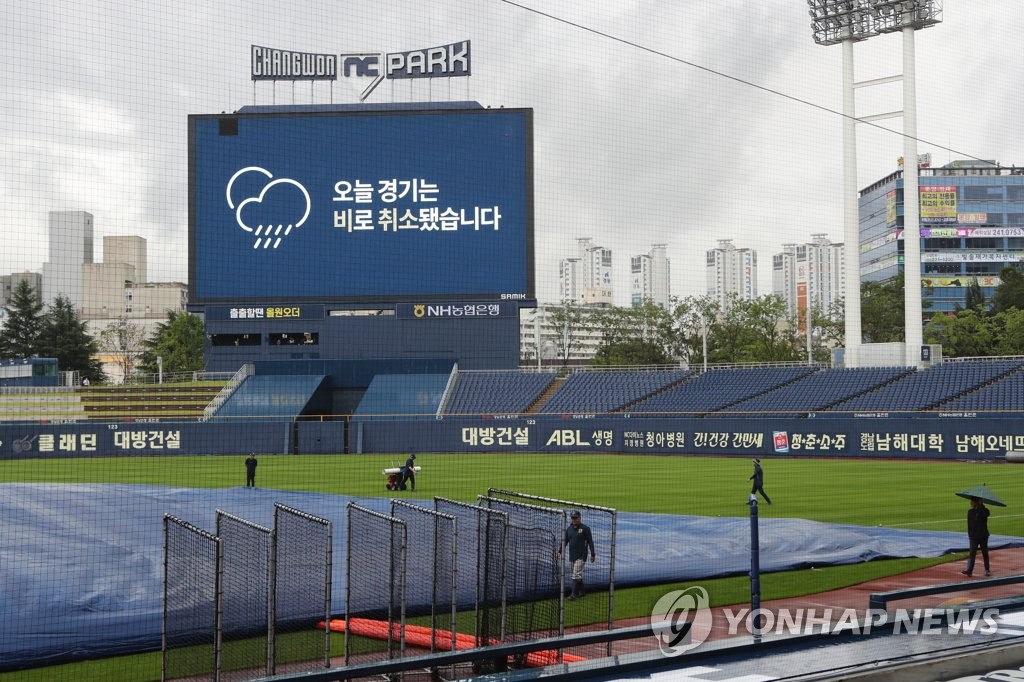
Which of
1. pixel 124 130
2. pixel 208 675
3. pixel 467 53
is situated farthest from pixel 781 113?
pixel 467 53

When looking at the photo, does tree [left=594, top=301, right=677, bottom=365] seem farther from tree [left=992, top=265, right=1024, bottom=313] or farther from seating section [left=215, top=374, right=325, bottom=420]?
tree [left=992, top=265, right=1024, bottom=313]

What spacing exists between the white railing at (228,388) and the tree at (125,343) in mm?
5262

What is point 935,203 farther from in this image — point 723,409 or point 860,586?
point 860,586

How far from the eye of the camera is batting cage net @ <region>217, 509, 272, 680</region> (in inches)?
344

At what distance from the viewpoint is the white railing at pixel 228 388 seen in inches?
1688

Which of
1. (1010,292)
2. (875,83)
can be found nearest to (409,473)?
(875,83)

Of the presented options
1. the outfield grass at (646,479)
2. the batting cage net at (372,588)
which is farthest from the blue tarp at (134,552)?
the outfield grass at (646,479)

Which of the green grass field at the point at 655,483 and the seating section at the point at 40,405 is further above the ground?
the seating section at the point at 40,405

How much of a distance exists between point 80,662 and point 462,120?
117 feet

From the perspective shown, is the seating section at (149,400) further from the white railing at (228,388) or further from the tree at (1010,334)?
the tree at (1010,334)

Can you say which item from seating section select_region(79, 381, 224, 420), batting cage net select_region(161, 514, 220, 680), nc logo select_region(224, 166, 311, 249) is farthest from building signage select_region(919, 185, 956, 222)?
batting cage net select_region(161, 514, 220, 680)

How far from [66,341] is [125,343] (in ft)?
79.5

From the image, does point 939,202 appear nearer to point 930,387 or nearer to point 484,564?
point 930,387

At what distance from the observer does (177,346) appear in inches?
1987
